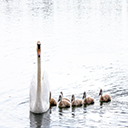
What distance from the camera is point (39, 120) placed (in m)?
10.3

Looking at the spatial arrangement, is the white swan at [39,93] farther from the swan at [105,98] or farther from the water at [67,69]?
the swan at [105,98]

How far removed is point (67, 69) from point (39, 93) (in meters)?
6.34

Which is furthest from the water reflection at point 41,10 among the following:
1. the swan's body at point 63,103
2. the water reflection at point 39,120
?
the water reflection at point 39,120

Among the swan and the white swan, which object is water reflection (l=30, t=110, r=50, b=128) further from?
the swan

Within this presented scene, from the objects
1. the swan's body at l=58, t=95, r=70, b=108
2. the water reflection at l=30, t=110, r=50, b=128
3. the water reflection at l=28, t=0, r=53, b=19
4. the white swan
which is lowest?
the water reflection at l=30, t=110, r=50, b=128

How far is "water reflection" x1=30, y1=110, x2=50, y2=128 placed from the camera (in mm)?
9922

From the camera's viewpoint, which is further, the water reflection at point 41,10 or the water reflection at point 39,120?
the water reflection at point 41,10

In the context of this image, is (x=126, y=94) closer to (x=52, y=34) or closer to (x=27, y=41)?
(x=27, y=41)

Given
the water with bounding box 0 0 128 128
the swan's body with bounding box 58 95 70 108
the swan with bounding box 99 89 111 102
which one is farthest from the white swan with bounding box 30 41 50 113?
the swan with bounding box 99 89 111 102

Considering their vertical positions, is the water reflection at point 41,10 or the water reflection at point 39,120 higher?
the water reflection at point 41,10

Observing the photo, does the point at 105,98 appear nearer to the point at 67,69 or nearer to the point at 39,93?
the point at 39,93

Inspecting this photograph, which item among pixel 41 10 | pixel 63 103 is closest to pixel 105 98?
pixel 63 103

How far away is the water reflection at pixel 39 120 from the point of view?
9922 mm

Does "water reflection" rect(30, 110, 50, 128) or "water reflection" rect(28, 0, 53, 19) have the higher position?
"water reflection" rect(28, 0, 53, 19)
